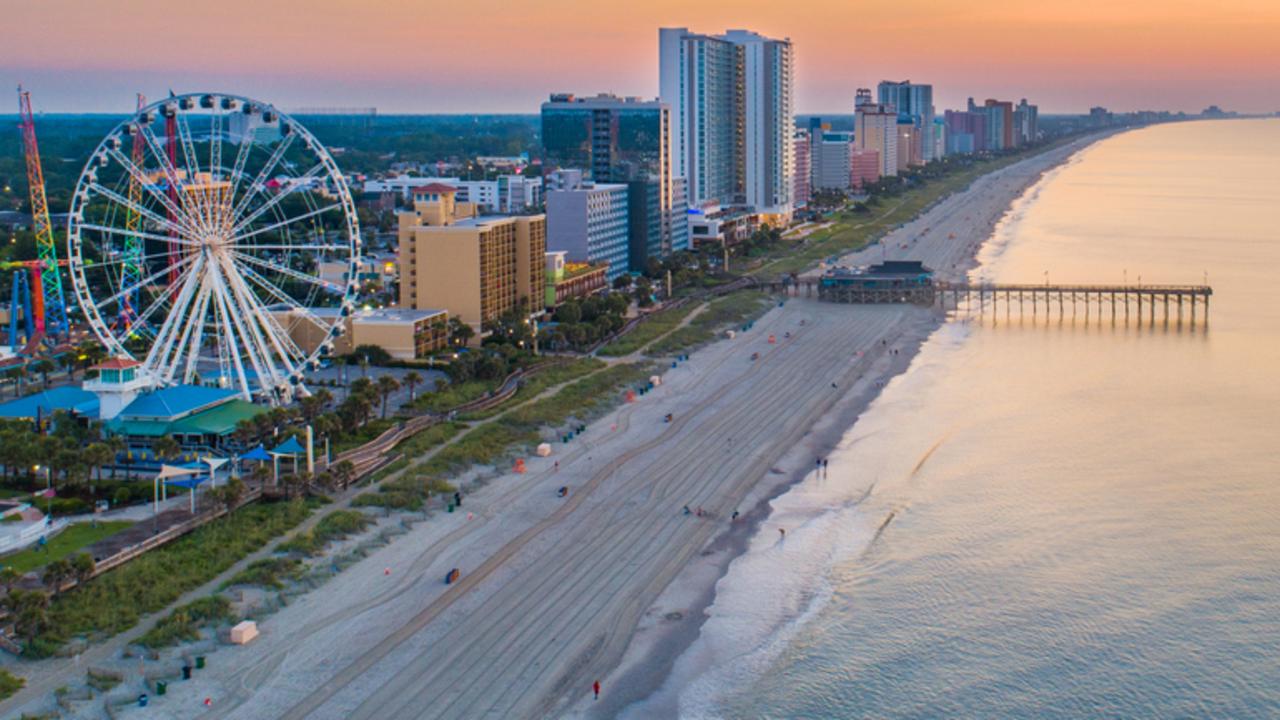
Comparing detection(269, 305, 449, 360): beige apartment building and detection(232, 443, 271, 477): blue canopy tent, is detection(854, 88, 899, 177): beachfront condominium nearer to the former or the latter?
detection(269, 305, 449, 360): beige apartment building

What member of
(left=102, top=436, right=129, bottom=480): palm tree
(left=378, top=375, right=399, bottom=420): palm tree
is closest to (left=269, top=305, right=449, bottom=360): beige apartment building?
(left=378, top=375, right=399, bottom=420): palm tree

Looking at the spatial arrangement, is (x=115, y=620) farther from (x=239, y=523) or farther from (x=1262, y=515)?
(x=1262, y=515)

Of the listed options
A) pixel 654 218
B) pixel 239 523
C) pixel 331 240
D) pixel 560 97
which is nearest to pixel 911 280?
pixel 654 218

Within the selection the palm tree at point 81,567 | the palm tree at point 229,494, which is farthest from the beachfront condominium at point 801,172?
the palm tree at point 81,567

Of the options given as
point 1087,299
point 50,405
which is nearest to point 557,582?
point 50,405

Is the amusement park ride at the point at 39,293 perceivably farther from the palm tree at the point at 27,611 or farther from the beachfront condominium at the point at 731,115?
the beachfront condominium at the point at 731,115

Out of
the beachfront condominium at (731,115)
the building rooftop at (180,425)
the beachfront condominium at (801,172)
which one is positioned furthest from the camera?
the beachfront condominium at (801,172)
